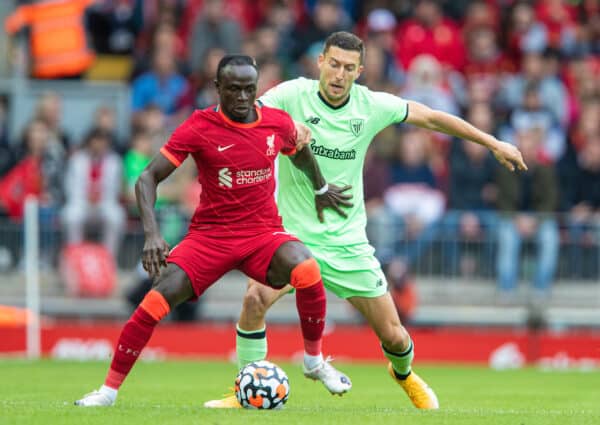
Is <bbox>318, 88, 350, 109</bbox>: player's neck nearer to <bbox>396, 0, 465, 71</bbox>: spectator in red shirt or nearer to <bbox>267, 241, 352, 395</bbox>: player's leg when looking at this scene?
<bbox>267, 241, 352, 395</bbox>: player's leg

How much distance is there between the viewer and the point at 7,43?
21391mm

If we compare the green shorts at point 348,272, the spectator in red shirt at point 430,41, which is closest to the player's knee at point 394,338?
the green shorts at point 348,272

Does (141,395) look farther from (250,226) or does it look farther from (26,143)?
(26,143)

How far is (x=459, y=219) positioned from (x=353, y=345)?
2247 millimetres

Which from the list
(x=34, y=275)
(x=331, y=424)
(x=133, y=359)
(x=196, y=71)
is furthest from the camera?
(x=196, y=71)

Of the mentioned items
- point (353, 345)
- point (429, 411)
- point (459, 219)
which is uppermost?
point (429, 411)

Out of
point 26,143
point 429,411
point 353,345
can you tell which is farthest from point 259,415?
point 26,143

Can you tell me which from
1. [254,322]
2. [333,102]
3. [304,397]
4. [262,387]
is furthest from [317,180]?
[304,397]

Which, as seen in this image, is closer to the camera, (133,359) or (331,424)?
(331,424)

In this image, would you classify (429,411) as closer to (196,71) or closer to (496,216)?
(496,216)

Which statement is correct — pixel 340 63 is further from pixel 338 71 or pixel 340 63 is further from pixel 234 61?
pixel 234 61

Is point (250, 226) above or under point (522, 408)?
above

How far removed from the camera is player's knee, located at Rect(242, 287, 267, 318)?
1007 centimetres

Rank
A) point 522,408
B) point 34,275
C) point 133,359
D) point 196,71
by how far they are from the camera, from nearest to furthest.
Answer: point 133,359, point 522,408, point 34,275, point 196,71
